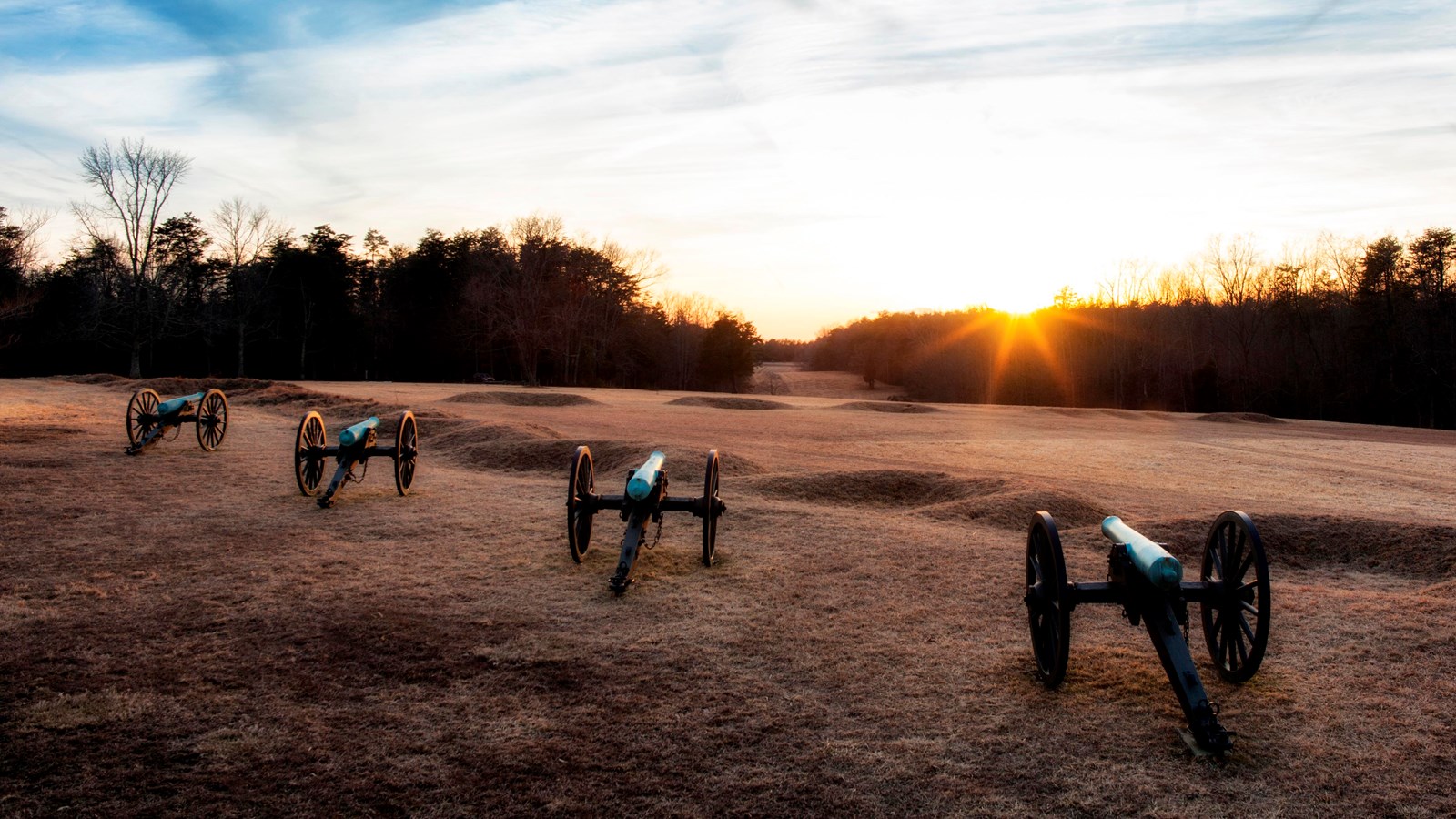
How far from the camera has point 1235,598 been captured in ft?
14.6

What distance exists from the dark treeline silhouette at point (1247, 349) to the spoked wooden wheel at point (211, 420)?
42.7 meters

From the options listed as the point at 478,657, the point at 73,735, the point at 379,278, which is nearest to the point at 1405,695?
the point at 478,657

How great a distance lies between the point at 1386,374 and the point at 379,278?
55552 mm

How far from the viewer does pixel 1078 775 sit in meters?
3.63

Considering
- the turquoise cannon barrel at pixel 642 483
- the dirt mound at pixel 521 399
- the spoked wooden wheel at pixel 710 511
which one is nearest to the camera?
the turquoise cannon barrel at pixel 642 483

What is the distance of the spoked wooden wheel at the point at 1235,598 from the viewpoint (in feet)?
13.7

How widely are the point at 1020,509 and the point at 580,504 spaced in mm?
5204

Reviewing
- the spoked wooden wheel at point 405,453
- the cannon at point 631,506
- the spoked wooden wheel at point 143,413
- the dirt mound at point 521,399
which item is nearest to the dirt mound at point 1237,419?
the dirt mound at point 521,399

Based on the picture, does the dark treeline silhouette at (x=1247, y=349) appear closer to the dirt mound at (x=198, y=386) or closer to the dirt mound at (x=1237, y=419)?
the dirt mound at (x=1237, y=419)

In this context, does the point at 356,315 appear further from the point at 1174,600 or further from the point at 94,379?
the point at 1174,600

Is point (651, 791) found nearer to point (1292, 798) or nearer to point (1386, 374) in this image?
point (1292, 798)

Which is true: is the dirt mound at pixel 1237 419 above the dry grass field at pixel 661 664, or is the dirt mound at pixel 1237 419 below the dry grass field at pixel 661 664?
above

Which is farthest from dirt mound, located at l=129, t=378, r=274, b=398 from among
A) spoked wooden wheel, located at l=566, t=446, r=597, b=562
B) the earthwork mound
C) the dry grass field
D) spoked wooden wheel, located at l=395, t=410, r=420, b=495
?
spoked wooden wheel, located at l=566, t=446, r=597, b=562

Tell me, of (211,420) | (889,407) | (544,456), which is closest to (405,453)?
(544,456)
